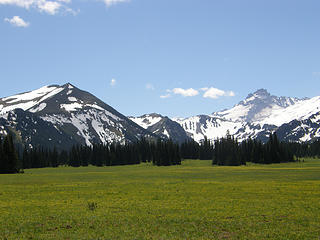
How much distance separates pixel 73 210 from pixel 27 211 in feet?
12.2

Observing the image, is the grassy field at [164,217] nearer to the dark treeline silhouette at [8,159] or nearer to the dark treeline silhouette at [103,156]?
the dark treeline silhouette at [8,159]

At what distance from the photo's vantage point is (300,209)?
93.8ft

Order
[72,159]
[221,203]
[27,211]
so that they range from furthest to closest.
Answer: [72,159], [221,203], [27,211]

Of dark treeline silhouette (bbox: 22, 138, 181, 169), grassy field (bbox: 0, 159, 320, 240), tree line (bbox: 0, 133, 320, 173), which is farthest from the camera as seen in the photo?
dark treeline silhouette (bbox: 22, 138, 181, 169)

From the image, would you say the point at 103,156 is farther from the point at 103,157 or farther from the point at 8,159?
the point at 8,159

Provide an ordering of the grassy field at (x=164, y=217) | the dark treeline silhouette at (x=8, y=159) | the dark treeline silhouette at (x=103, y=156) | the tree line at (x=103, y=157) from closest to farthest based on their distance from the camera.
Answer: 1. the grassy field at (x=164, y=217)
2. the dark treeline silhouette at (x=8, y=159)
3. the tree line at (x=103, y=157)
4. the dark treeline silhouette at (x=103, y=156)

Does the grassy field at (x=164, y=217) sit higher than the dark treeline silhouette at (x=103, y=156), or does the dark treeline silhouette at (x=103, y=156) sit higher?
the dark treeline silhouette at (x=103, y=156)

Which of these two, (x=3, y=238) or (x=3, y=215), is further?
(x=3, y=215)

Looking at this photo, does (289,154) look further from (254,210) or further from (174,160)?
(254,210)

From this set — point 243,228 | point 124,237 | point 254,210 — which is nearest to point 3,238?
point 124,237

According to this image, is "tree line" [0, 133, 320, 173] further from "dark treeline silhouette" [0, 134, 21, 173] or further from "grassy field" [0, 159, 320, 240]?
"grassy field" [0, 159, 320, 240]

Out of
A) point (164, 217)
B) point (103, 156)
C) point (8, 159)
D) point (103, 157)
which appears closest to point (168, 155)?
point (103, 157)

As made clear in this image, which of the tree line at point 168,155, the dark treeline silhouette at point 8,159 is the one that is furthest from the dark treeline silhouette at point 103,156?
the dark treeline silhouette at point 8,159

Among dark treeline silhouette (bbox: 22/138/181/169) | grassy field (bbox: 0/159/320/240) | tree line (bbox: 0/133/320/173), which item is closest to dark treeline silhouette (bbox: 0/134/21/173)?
tree line (bbox: 0/133/320/173)
